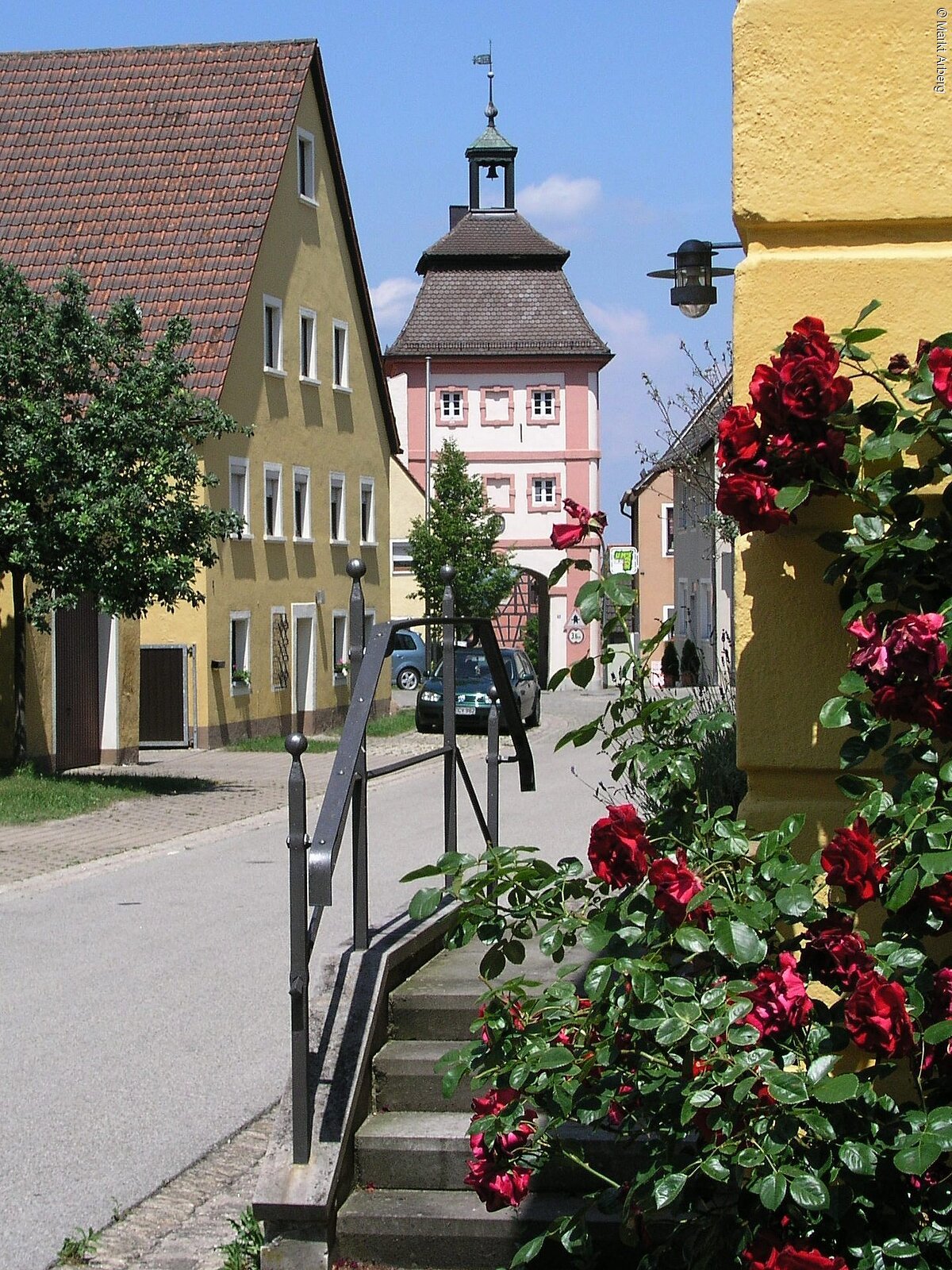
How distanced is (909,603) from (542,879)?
35.0 inches

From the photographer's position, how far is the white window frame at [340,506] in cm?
3541

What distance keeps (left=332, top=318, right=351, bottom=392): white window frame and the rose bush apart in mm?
32967

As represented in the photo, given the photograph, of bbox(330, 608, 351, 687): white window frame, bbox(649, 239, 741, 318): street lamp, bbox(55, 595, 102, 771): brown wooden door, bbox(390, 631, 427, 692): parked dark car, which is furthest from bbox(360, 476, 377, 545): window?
bbox(649, 239, 741, 318): street lamp

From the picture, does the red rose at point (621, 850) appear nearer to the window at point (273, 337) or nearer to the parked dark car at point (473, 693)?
the parked dark car at point (473, 693)

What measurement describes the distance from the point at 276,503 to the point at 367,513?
228 inches

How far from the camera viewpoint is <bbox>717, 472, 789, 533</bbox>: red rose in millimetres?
3172

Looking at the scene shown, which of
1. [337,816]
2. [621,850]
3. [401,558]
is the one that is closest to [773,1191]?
[621,850]

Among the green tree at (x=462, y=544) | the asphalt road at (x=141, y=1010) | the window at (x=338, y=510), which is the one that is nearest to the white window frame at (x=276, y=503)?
the window at (x=338, y=510)

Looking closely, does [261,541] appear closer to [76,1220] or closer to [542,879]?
[76,1220]

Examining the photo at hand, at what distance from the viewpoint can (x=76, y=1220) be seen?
550cm

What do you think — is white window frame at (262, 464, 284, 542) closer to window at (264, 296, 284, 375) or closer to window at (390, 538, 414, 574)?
window at (264, 296, 284, 375)

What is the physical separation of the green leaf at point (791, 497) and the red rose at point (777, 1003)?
2.69ft

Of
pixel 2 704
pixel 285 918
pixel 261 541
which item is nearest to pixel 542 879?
pixel 285 918

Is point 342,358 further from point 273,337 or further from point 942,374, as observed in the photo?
point 942,374
